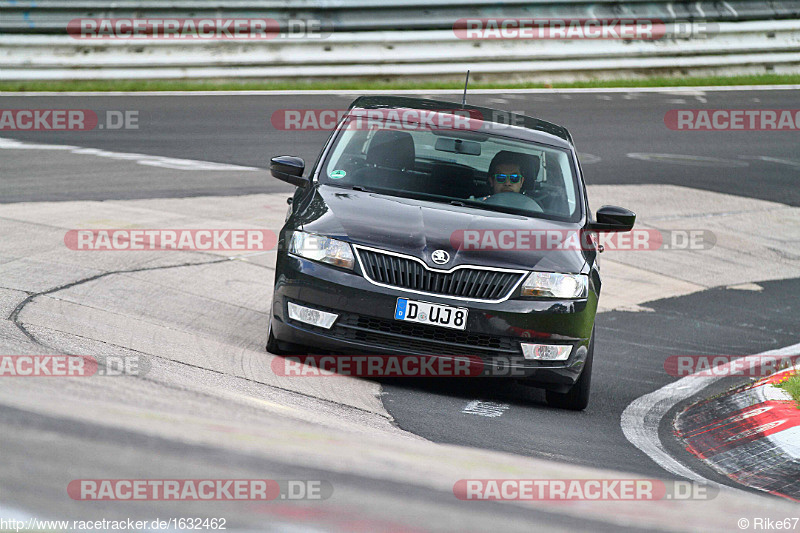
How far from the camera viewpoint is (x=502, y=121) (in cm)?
770

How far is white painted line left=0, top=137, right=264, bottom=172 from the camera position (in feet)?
45.1

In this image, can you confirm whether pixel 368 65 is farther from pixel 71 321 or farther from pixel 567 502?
pixel 567 502

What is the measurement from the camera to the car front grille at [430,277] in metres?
5.86

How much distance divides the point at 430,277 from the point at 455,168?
147 centimetres

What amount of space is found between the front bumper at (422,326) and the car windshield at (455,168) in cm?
99

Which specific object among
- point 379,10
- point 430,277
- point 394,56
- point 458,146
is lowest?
point 394,56

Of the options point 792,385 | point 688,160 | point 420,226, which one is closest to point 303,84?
point 688,160

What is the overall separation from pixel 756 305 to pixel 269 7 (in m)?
13.3

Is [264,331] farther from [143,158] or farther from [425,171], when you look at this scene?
[143,158]

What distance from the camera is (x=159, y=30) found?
65.6 ft

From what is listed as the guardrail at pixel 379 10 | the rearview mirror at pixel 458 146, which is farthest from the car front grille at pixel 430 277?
the guardrail at pixel 379 10

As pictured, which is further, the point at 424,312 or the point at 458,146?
the point at 458,146

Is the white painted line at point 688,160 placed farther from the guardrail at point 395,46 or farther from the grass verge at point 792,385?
the grass verge at point 792,385

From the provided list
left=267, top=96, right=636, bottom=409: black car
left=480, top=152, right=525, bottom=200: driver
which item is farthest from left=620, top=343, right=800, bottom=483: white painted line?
left=480, top=152, right=525, bottom=200: driver
